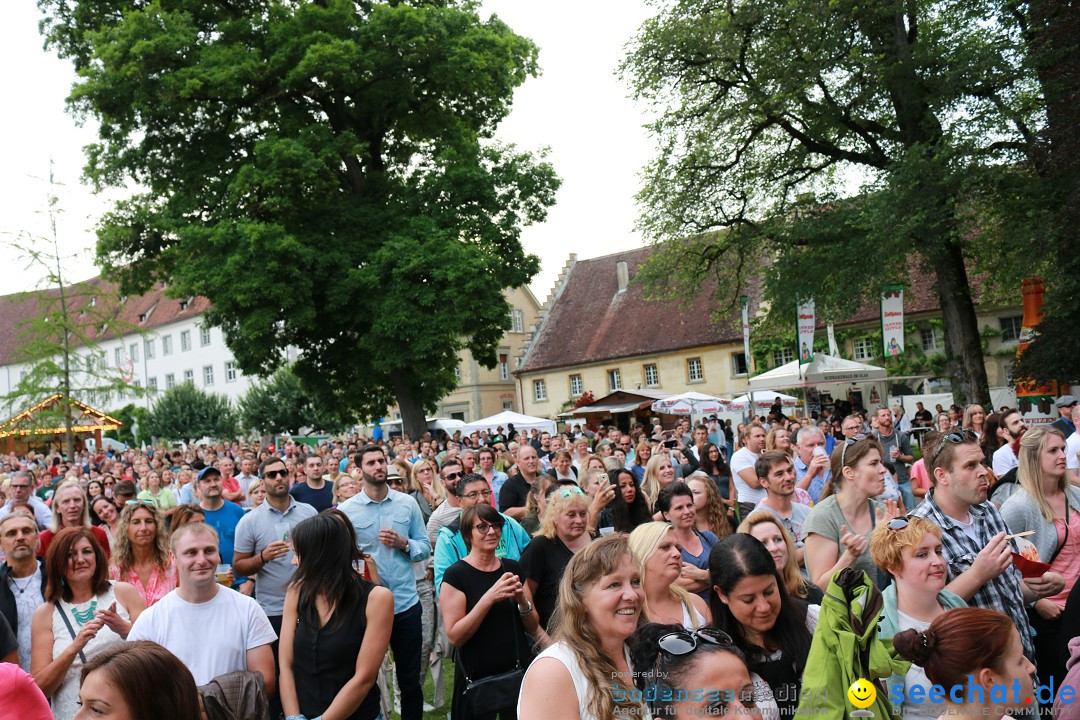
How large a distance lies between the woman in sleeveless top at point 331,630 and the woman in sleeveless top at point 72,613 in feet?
3.20

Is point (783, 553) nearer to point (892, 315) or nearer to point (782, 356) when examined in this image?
point (892, 315)

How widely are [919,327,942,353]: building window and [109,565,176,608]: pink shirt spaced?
40.6 metres

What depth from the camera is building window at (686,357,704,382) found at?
48.9 metres

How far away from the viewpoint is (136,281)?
28094 mm

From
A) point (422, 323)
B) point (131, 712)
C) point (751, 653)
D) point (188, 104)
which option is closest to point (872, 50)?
point (422, 323)

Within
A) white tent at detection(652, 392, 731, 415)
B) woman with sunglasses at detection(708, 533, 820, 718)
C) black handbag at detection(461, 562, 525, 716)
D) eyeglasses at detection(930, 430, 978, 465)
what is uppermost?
eyeglasses at detection(930, 430, 978, 465)

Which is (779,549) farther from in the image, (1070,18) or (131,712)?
(1070,18)

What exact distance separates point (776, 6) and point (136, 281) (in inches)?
817

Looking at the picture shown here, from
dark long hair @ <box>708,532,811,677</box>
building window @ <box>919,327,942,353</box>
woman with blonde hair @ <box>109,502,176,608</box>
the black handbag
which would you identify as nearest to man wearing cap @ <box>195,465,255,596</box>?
woman with blonde hair @ <box>109,502,176,608</box>

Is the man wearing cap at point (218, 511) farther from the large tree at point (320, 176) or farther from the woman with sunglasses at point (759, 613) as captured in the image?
the large tree at point (320, 176)

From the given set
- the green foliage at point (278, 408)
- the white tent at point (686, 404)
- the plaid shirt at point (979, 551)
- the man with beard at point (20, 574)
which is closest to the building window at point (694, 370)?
the white tent at point (686, 404)

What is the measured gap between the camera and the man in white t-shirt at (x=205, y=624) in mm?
4227

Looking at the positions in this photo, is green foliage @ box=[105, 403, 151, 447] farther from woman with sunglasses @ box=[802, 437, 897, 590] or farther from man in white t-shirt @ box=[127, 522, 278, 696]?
woman with sunglasses @ box=[802, 437, 897, 590]

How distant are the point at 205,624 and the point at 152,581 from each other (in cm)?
202
